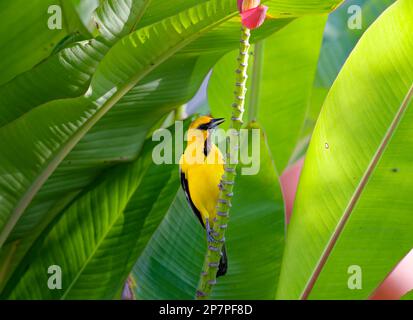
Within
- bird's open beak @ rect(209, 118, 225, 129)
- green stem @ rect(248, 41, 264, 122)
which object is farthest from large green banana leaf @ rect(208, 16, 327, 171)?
bird's open beak @ rect(209, 118, 225, 129)

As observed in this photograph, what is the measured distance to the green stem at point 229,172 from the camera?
667mm

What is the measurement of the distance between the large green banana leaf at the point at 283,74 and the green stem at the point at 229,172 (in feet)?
1.27

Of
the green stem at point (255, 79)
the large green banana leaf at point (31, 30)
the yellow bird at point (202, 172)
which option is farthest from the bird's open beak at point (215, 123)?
the large green banana leaf at point (31, 30)

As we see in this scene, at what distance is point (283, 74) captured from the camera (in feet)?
3.86

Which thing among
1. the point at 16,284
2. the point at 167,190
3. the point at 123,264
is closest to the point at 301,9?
the point at 167,190

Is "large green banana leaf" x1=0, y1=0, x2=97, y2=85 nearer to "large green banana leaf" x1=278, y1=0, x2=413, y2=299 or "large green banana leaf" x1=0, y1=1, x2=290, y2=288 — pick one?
"large green banana leaf" x1=0, y1=1, x2=290, y2=288

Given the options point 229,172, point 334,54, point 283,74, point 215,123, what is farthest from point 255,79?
point 229,172

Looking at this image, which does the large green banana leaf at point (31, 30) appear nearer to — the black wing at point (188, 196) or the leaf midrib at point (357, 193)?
the black wing at point (188, 196)

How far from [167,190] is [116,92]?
174mm

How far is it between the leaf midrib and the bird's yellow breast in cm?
18

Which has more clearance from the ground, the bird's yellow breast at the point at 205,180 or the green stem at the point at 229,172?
the bird's yellow breast at the point at 205,180

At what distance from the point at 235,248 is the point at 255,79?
0.33 meters

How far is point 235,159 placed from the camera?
739mm

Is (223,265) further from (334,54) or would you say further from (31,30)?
(334,54)
